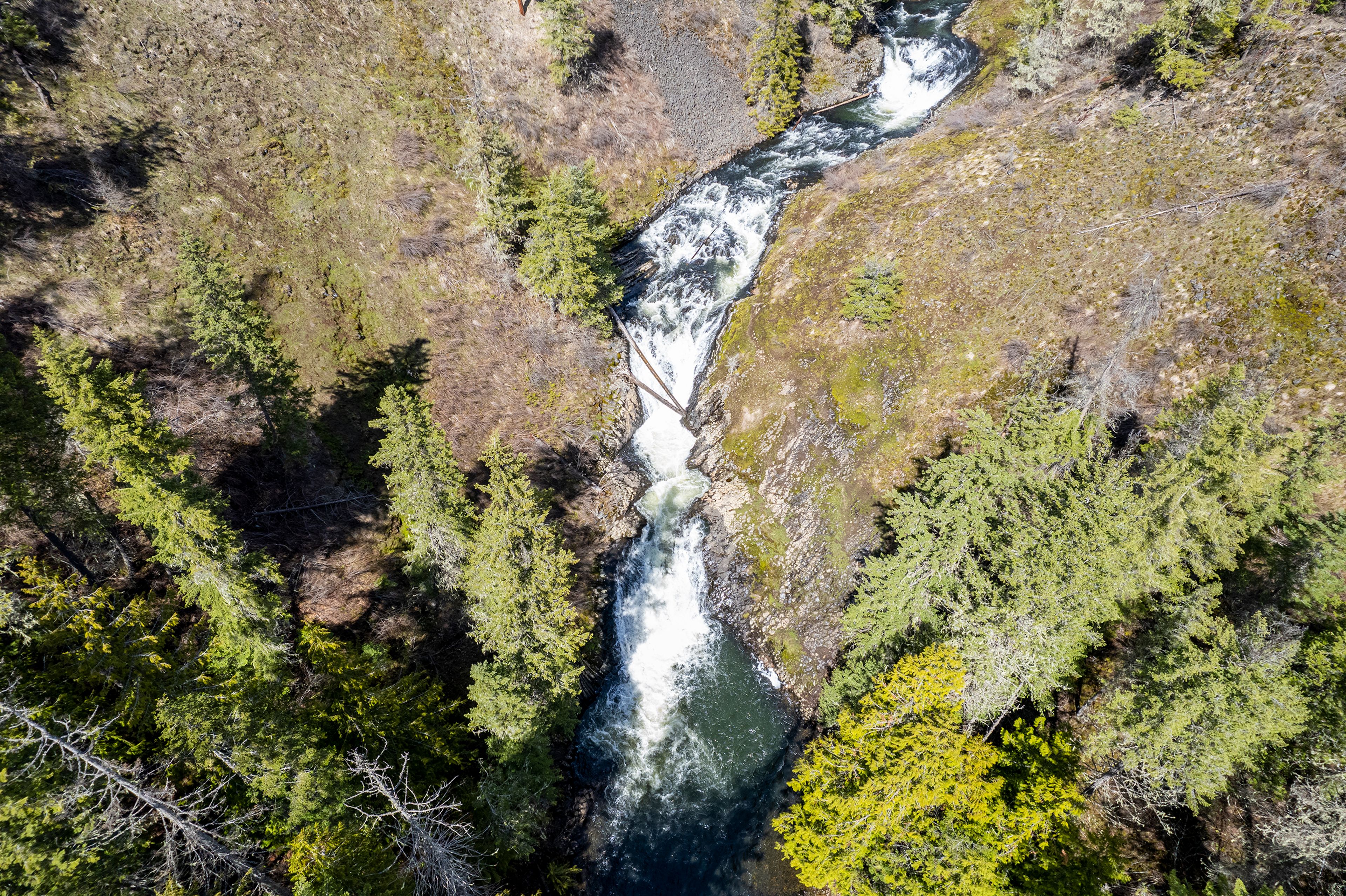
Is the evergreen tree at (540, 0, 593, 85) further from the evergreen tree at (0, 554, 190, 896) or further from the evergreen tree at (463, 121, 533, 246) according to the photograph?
the evergreen tree at (0, 554, 190, 896)

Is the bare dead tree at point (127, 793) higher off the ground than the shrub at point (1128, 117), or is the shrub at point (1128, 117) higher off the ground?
the shrub at point (1128, 117)

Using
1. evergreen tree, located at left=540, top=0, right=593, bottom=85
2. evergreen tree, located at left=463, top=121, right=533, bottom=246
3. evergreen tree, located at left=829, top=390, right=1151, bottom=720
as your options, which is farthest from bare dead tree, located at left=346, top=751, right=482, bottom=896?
evergreen tree, located at left=540, top=0, right=593, bottom=85

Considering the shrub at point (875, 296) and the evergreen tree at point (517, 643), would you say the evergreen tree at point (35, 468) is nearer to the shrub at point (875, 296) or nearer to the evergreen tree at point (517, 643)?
the evergreen tree at point (517, 643)

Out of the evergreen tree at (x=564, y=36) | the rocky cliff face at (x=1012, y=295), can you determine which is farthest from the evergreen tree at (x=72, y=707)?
the evergreen tree at (x=564, y=36)

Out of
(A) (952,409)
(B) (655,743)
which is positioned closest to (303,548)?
(B) (655,743)

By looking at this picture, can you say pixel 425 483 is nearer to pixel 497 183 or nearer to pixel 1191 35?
pixel 497 183

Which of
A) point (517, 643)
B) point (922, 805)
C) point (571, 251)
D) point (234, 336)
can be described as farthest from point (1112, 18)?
point (234, 336)
